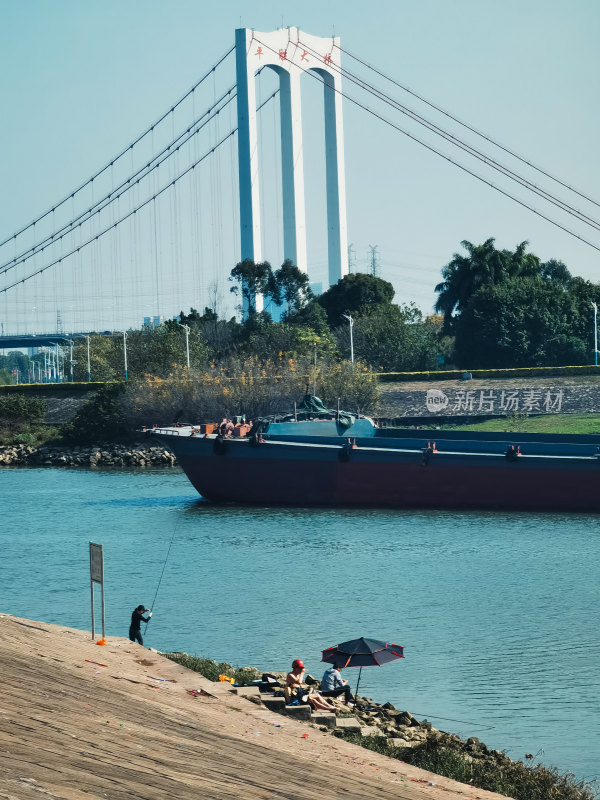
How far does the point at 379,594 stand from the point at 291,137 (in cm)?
6679

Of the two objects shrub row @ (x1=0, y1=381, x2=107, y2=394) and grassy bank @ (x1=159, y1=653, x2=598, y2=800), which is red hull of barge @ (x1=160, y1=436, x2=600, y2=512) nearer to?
grassy bank @ (x1=159, y1=653, x2=598, y2=800)

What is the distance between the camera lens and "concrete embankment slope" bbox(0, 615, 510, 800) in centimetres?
1085

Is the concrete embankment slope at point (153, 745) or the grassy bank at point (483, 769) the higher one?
the concrete embankment slope at point (153, 745)

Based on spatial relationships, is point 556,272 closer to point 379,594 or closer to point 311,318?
point 311,318

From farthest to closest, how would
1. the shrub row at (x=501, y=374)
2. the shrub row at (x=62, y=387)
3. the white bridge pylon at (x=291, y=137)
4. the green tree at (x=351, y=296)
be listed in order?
the green tree at (x=351, y=296), the white bridge pylon at (x=291, y=137), the shrub row at (x=62, y=387), the shrub row at (x=501, y=374)

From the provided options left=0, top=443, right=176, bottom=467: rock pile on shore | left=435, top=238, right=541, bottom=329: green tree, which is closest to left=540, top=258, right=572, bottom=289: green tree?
left=435, top=238, right=541, bottom=329: green tree

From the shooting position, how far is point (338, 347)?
88.2m

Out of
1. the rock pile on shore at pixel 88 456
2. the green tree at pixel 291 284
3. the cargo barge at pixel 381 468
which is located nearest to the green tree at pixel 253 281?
the green tree at pixel 291 284

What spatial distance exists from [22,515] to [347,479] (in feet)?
43.9

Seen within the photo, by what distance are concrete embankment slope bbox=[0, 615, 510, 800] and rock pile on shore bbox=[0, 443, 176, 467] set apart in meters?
48.1

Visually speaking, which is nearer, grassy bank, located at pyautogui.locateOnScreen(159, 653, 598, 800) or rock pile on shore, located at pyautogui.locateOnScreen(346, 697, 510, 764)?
grassy bank, located at pyautogui.locateOnScreen(159, 653, 598, 800)

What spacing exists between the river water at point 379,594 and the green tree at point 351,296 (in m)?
50.7

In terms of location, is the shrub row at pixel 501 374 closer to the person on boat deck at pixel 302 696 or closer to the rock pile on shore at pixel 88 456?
the rock pile on shore at pixel 88 456

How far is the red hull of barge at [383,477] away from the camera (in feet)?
126
